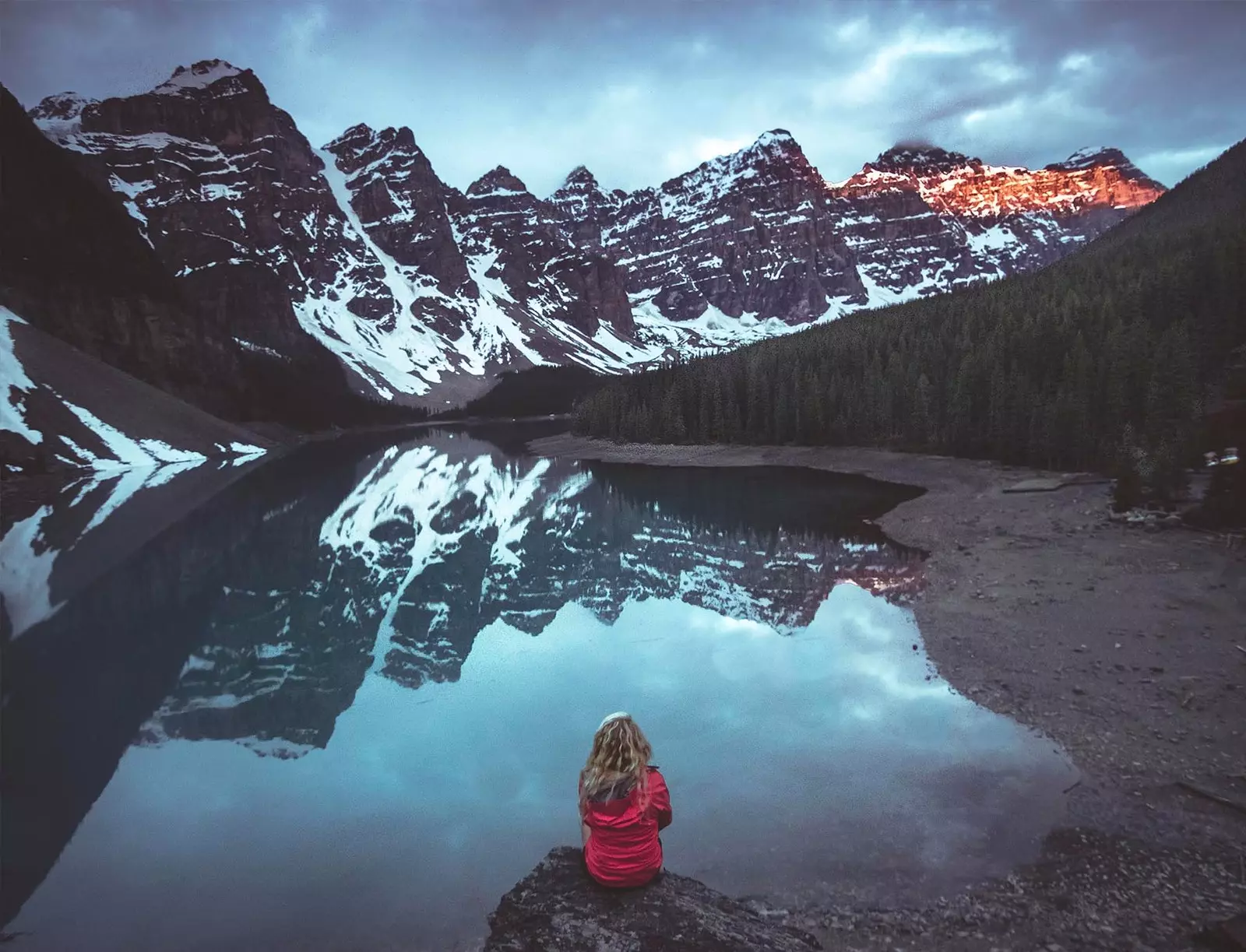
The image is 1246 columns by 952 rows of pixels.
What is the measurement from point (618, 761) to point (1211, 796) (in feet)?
27.4

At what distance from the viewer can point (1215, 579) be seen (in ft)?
55.8

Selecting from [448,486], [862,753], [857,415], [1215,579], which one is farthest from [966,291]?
[862,753]

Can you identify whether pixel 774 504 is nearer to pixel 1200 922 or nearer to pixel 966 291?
pixel 1200 922

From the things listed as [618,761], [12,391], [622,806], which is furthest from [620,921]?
[12,391]

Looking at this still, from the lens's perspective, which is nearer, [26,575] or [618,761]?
[618,761]

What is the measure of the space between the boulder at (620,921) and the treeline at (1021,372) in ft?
93.6

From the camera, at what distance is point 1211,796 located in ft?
27.8

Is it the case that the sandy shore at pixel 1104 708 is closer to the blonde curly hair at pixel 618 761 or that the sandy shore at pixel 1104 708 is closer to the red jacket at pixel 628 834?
the red jacket at pixel 628 834

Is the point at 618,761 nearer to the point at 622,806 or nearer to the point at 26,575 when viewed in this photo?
the point at 622,806

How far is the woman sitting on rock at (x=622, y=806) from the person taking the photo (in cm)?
500

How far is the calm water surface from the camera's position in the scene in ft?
26.0

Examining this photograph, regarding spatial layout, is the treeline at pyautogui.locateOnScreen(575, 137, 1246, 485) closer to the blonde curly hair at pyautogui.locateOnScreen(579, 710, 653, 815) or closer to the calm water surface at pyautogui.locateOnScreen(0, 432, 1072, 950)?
the calm water surface at pyautogui.locateOnScreen(0, 432, 1072, 950)

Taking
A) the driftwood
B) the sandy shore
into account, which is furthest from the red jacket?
the driftwood

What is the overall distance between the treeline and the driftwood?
2193 centimetres
